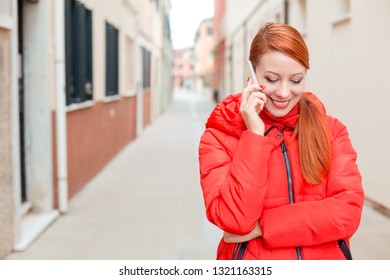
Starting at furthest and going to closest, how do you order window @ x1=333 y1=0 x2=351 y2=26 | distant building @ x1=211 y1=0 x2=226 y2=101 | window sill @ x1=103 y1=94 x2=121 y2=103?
distant building @ x1=211 y1=0 x2=226 y2=101, window sill @ x1=103 y1=94 x2=121 y2=103, window @ x1=333 y1=0 x2=351 y2=26

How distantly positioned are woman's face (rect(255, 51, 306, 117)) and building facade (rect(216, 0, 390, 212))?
3.64m

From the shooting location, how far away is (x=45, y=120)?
5656 mm

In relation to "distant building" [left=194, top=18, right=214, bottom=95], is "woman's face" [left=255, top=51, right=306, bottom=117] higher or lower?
lower

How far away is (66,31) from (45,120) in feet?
4.53

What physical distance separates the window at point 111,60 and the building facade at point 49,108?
23 mm

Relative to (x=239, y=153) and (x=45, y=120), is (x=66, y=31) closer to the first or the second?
(x=45, y=120)

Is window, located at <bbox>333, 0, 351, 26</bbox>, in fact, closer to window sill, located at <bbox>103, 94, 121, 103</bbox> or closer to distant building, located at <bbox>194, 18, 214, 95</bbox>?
window sill, located at <bbox>103, 94, 121, 103</bbox>

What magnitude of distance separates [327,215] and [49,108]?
452cm

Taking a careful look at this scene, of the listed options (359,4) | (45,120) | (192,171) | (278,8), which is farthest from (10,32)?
(278,8)

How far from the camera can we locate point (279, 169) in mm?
1549

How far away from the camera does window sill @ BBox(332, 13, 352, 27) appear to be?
6.74 m

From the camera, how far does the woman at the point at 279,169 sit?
1.49 m

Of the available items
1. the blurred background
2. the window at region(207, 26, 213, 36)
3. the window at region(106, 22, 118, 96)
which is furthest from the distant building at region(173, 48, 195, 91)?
the blurred background

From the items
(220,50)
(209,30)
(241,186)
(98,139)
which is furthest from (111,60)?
(209,30)
